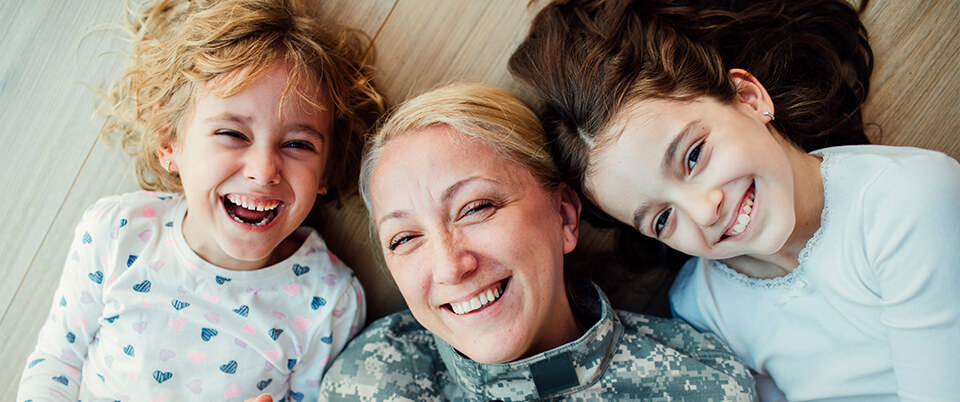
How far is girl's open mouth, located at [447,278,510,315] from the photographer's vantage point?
1.29 meters

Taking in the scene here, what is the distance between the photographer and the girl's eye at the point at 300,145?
147 centimetres

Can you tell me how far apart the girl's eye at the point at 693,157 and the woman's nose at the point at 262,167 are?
0.95 metres

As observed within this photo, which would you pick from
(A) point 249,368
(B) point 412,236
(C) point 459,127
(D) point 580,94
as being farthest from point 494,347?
(A) point 249,368

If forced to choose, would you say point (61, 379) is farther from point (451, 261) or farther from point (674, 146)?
point (674, 146)

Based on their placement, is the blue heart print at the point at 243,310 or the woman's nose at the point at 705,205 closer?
the woman's nose at the point at 705,205

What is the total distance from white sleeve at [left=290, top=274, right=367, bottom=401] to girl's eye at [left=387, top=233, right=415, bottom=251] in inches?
15.0

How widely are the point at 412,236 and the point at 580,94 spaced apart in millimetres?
516

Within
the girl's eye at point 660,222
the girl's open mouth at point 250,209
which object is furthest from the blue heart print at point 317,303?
the girl's eye at point 660,222

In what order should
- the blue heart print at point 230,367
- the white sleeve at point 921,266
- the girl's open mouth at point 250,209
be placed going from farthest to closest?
the blue heart print at point 230,367 < the girl's open mouth at point 250,209 < the white sleeve at point 921,266

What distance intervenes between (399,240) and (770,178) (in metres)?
0.83

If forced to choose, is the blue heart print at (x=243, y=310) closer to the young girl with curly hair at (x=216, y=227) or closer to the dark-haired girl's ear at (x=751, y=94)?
the young girl with curly hair at (x=216, y=227)

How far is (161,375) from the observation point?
1.54 meters

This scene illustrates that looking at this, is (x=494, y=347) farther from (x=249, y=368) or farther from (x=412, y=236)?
(x=249, y=368)

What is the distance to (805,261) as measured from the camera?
142 cm
